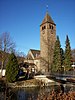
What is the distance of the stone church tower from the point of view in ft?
178

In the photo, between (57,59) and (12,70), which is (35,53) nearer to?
(57,59)

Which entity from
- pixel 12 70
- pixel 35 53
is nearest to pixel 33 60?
pixel 35 53

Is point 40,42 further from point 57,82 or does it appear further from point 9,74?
point 9,74

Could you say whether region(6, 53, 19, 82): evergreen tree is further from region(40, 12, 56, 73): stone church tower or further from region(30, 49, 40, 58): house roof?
region(30, 49, 40, 58): house roof

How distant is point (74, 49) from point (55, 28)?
791 inches

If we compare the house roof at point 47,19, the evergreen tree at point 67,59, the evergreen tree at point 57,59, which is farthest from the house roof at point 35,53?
the evergreen tree at point 67,59

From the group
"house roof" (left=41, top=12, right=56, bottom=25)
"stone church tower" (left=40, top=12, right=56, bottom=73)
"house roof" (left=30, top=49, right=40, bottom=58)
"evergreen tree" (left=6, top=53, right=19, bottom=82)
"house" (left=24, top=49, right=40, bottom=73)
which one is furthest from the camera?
"house roof" (left=30, top=49, right=40, bottom=58)

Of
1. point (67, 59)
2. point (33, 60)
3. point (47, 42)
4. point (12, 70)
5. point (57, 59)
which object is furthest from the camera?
point (33, 60)

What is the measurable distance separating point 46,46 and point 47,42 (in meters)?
1.43

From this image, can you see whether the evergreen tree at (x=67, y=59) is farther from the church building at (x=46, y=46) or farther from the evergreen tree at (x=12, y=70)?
the evergreen tree at (x=12, y=70)

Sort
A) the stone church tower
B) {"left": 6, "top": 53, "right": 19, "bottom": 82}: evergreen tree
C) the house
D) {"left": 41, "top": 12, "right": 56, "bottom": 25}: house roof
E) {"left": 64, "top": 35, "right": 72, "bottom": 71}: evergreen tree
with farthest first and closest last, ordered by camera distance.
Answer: {"left": 41, "top": 12, "right": 56, "bottom": 25}: house roof, the house, the stone church tower, {"left": 64, "top": 35, "right": 72, "bottom": 71}: evergreen tree, {"left": 6, "top": 53, "right": 19, "bottom": 82}: evergreen tree

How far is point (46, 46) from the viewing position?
5581 centimetres

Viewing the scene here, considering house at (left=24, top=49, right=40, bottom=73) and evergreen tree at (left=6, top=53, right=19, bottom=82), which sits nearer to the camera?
evergreen tree at (left=6, top=53, right=19, bottom=82)

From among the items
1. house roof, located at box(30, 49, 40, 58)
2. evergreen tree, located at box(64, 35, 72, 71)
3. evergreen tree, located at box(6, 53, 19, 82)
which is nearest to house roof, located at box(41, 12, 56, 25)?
house roof, located at box(30, 49, 40, 58)
